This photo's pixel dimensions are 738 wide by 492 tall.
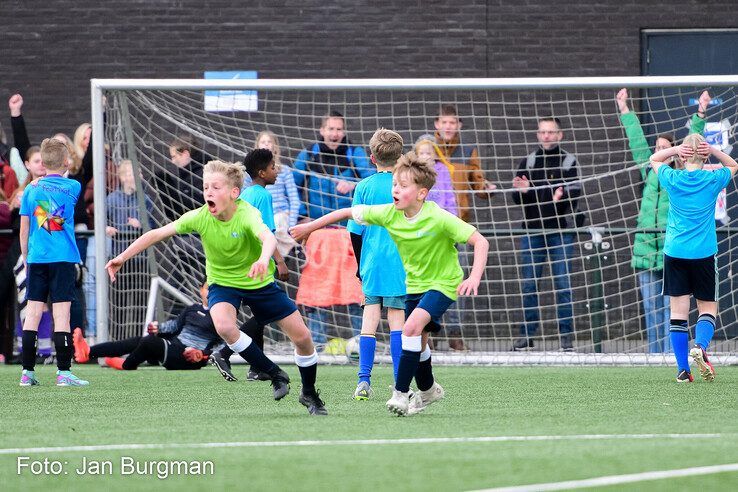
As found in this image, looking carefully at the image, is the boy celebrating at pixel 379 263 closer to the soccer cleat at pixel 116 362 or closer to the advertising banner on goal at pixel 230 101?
the soccer cleat at pixel 116 362

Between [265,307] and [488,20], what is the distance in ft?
28.9

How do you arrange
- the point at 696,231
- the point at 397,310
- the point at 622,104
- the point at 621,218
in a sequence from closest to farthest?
1. the point at 397,310
2. the point at 696,231
3. the point at 622,104
4. the point at 621,218

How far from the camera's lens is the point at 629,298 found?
1328 centimetres

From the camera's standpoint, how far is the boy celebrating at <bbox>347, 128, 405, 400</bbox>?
8.85m

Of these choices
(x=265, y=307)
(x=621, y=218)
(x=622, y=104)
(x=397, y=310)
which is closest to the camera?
(x=265, y=307)

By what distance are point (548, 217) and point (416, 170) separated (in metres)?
5.77

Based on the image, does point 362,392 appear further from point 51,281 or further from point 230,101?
point 230,101

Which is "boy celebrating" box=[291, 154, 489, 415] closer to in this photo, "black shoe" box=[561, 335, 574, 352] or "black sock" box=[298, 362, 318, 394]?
"black sock" box=[298, 362, 318, 394]

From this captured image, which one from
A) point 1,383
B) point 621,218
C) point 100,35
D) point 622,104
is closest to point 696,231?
point 622,104

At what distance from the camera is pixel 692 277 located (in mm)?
10188

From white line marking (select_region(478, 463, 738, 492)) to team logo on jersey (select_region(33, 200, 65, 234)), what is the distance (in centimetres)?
627

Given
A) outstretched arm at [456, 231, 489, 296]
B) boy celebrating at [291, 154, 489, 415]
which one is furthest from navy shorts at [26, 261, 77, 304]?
outstretched arm at [456, 231, 489, 296]

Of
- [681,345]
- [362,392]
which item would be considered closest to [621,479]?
[362,392]

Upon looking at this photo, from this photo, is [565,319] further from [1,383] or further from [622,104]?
[1,383]
